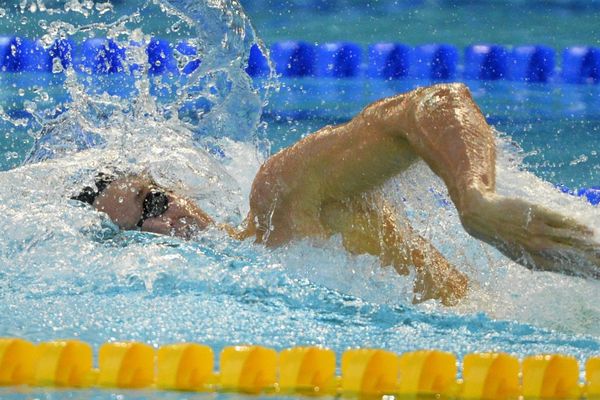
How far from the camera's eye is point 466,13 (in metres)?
7.44

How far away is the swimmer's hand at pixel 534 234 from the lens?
4.62 ft

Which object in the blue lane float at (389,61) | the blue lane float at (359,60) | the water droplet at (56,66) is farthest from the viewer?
the blue lane float at (389,61)

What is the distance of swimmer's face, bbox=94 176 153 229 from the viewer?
2.57 metres

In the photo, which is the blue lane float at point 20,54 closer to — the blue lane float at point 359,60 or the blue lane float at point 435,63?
→ the blue lane float at point 359,60

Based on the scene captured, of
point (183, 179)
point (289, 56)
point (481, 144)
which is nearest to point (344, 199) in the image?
point (481, 144)

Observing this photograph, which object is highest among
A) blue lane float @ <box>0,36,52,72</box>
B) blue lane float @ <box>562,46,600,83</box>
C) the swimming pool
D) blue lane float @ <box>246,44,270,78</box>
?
blue lane float @ <box>562,46,600,83</box>

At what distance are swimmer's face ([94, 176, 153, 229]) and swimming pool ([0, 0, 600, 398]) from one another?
31 mm

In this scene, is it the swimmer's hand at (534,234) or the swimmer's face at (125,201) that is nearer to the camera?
the swimmer's hand at (534,234)

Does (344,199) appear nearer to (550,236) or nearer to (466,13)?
(550,236)

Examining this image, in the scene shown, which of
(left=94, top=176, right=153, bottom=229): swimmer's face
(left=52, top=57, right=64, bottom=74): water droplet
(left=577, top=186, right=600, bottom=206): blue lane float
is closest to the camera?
(left=94, top=176, right=153, bottom=229): swimmer's face

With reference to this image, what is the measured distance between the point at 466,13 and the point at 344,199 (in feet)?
18.4

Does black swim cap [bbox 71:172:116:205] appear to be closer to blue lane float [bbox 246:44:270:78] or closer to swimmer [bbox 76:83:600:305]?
swimmer [bbox 76:83:600:305]

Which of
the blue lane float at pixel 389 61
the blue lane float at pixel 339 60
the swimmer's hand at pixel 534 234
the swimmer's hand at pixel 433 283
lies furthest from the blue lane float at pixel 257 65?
the swimmer's hand at pixel 534 234

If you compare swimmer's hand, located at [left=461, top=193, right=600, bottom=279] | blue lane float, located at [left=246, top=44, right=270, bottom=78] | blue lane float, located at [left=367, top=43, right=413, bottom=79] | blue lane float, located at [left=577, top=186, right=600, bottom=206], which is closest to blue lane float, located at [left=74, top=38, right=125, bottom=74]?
blue lane float, located at [left=246, top=44, right=270, bottom=78]
